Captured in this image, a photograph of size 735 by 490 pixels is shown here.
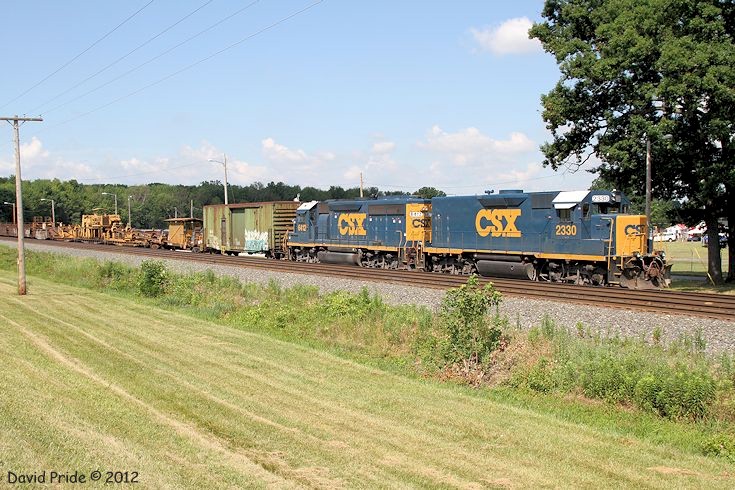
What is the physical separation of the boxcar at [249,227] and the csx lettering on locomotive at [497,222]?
59.3 feet

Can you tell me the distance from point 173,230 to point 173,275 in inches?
1393

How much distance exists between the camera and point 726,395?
10.4m

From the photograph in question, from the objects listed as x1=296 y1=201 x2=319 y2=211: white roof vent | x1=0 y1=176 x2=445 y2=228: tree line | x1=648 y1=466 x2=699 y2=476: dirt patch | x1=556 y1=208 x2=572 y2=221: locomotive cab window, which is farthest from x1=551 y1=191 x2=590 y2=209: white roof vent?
x1=0 y1=176 x2=445 y2=228: tree line

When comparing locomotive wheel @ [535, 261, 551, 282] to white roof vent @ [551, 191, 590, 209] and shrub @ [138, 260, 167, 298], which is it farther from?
shrub @ [138, 260, 167, 298]

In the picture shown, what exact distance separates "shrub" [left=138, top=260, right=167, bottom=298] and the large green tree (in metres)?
19.2

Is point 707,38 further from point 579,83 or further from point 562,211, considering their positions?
point 562,211

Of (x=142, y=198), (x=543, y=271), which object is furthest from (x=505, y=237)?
(x=142, y=198)

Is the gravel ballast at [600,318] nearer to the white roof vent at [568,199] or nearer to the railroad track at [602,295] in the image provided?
the railroad track at [602,295]

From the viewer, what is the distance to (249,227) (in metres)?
48.8

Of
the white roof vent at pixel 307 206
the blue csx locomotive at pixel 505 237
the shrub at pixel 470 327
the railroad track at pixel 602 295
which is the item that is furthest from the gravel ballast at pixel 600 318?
the white roof vent at pixel 307 206

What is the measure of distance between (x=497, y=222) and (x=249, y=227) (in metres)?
23.0

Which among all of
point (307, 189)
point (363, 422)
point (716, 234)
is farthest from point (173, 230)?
point (307, 189)

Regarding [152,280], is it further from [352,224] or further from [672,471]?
[672,471]

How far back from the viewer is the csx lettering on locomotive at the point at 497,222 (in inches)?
1168
